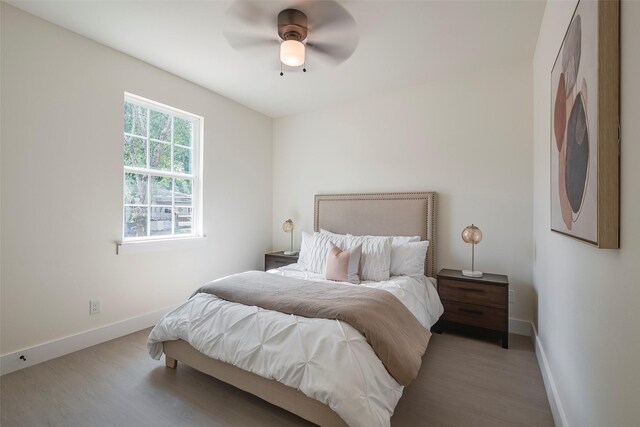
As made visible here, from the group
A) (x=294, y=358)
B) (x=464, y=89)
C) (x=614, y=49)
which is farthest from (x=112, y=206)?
(x=464, y=89)

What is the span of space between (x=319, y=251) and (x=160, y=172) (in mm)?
1980

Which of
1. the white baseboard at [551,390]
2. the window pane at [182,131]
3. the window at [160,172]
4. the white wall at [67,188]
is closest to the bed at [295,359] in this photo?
the white baseboard at [551,390]

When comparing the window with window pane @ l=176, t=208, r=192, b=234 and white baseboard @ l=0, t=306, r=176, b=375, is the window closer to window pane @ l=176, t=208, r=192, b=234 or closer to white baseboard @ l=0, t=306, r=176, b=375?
window pane @ l=176, t=208, r=192, b=234

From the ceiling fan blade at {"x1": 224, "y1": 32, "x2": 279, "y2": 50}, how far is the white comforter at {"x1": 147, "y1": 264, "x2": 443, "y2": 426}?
1909 mm

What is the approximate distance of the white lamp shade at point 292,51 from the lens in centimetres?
199

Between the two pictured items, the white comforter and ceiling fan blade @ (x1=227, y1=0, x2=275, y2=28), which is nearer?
the white comforter

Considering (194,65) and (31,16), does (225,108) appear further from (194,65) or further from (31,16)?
(31,16)

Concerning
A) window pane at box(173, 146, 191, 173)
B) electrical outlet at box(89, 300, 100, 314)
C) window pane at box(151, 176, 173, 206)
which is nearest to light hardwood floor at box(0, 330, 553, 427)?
electrical outlet at box(89, 300, 100, 314)

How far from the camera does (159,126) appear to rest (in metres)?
3.27

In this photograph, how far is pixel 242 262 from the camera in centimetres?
417

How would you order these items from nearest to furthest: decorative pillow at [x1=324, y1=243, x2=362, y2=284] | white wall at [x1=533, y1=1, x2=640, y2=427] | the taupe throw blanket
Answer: white wall at [x1=533, y1=1, x2=640, y2=427] → the taupe throw blanket → decorative pillow at [x1=324, y1=243, x2=362, y2=284]

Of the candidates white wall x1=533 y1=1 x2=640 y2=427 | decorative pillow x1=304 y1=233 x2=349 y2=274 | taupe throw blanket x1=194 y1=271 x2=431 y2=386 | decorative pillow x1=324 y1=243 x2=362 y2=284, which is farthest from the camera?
decorative pillow x1=304 y1=233 x2=349 y2=274

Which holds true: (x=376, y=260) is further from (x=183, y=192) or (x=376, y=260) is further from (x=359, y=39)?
(x=183, y=192)

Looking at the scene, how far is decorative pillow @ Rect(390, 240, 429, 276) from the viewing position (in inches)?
116
